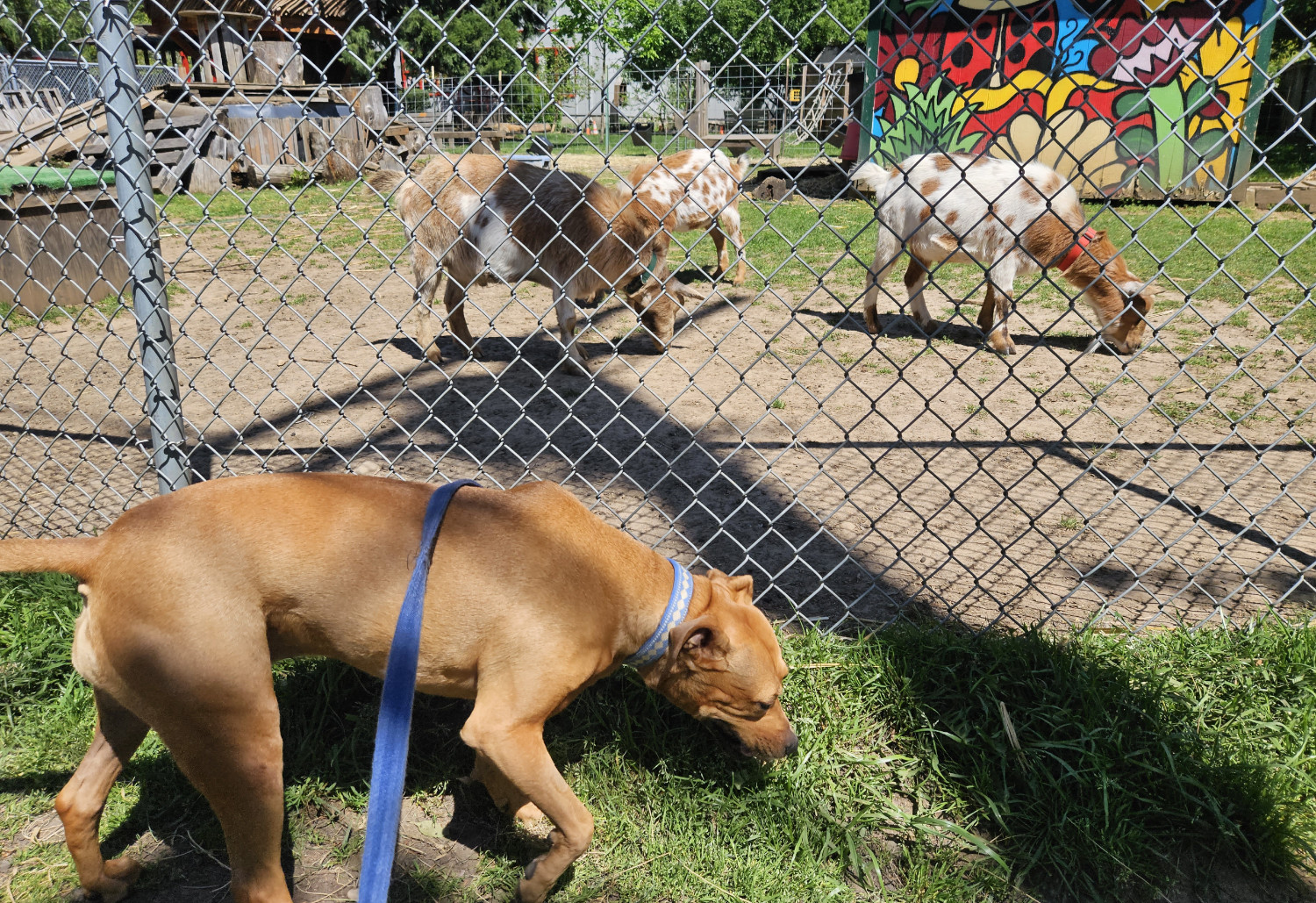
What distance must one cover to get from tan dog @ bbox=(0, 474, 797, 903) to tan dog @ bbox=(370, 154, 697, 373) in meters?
3.80

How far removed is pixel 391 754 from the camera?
5.46ft

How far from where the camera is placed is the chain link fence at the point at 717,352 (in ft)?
8.54

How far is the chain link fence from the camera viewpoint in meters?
2.60

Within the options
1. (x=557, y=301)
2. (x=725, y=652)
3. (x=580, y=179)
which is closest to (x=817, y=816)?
(x=725, y=652)

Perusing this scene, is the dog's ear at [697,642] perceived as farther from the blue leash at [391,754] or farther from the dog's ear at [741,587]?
the blue leash at [391,754]

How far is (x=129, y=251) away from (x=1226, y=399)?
18.4 feet

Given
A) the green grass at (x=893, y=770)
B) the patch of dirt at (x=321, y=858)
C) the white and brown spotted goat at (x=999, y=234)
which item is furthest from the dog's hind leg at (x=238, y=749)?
the white and brown spotted goat at (x=999, y=234)

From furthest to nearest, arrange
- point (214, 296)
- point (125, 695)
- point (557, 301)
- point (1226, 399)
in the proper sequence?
point (214, 296)
point (557, 301)
point (1226, 399)
point (125, 695)

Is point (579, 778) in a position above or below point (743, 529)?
below

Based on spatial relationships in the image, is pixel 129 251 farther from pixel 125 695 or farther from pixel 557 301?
pixel 557 301

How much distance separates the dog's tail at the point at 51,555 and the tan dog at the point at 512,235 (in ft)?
13.5

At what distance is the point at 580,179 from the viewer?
619 centimetres

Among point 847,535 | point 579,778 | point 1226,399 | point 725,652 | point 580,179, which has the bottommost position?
point 579,778

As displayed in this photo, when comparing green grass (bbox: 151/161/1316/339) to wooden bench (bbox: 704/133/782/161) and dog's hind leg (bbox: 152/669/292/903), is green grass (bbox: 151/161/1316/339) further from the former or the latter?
dog's hind leg (bbox: 152/669/292/903)
